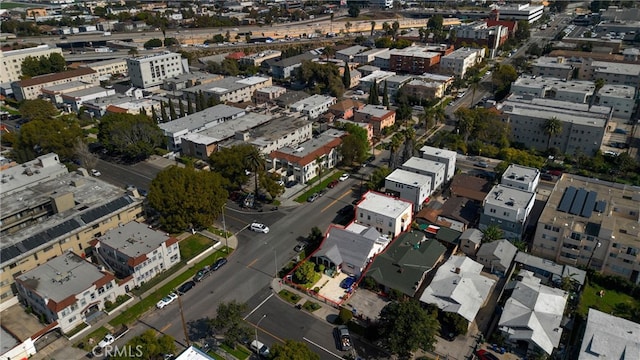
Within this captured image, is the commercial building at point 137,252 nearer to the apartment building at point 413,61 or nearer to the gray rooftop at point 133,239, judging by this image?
the gray rooftop at point 133,239

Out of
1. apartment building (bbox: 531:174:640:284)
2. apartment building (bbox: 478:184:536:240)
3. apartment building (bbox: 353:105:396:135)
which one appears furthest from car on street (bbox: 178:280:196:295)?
apartment building (bbox: 353:105:396:135)

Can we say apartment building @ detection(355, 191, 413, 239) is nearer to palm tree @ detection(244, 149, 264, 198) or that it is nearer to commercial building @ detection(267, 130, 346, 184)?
commercial building @ detection(267, 130, 346, 184)

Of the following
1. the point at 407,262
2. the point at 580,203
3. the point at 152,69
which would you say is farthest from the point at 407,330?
the point at 152,69

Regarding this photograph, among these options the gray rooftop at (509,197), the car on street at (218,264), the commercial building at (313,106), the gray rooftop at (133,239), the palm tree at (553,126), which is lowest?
the car on street at (218,264)

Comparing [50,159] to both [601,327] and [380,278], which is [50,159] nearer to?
[380,278]

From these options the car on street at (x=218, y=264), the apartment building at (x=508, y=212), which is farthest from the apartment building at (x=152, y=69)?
the apartment building at (x=508, y=212)

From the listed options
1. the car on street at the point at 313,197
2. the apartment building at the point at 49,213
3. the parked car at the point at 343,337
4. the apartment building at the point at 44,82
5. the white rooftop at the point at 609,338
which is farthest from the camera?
the apartment building at the point at 44,82

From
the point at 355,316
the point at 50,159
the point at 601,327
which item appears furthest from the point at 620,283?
the point at 50,159
